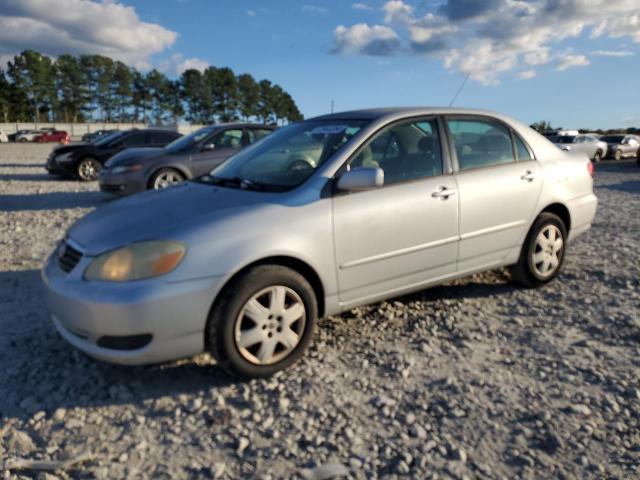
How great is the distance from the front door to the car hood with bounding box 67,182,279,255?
0.57 meters

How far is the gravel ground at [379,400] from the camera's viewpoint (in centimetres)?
231

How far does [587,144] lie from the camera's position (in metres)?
24.0

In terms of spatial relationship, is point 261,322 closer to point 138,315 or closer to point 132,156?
point 138,315

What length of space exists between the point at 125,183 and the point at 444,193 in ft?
21.9

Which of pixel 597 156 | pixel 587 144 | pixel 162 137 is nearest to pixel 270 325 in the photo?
pixel 162 137

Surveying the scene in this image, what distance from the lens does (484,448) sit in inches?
93.3

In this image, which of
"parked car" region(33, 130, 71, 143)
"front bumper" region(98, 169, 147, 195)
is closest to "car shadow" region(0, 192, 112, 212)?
"front bumper" region(98, 169, 147, 195)

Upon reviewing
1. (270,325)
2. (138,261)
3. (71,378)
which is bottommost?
(71,378)

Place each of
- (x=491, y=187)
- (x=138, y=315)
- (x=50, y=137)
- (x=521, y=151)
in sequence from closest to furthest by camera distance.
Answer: (x=138, y=315) → (x=491, y=187) → (x=521, y=151) → (x=50, y=137)

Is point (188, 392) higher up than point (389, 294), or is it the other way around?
point (389, 294)

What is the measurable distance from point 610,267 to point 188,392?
414cm

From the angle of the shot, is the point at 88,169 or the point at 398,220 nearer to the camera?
the point at 398,220

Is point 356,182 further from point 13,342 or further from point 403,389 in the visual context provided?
point 13,342

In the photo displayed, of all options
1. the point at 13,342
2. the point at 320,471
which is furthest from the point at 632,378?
the point at 13,342
